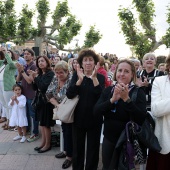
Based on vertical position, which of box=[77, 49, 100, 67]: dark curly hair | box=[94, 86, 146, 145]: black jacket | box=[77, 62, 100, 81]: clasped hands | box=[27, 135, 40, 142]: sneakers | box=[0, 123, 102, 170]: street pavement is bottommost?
Result: box=[0, 123, 102, 170]: street pavement

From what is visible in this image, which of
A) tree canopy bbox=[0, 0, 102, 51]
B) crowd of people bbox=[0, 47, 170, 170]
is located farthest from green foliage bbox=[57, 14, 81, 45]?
crowd of people bbox=[0, 47, 170, 170]

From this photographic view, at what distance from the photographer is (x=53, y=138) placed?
5.01 meters

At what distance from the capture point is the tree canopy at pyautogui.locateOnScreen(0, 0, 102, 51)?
1845cm

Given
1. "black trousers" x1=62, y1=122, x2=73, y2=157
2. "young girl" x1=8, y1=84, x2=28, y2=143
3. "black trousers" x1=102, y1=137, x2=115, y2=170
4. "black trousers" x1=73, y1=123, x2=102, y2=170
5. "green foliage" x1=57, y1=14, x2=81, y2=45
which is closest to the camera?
"black trousers" x1=102, y1=137, x2=115, y2=170

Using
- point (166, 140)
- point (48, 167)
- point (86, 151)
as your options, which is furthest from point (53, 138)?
point (166, 140)

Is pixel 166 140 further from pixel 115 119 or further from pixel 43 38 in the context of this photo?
pixel 43 38

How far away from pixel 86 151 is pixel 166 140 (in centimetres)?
126

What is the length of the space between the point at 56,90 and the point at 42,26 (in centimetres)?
1796

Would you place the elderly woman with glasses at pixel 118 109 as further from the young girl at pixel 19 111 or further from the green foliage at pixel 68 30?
the green foliage at pixel 68 30

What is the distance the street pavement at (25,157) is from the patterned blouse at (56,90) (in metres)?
1.19

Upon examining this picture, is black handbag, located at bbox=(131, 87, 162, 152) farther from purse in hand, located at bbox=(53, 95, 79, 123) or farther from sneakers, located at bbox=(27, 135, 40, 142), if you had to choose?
sneakers, located at bbox=(27, 135, 40, 142)

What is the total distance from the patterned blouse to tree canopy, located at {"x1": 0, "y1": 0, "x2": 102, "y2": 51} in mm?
15634

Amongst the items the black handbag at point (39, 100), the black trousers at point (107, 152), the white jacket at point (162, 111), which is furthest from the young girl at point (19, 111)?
the white jacket at point (162, 111)

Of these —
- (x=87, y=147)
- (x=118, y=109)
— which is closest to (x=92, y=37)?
(x=87, y=147)
